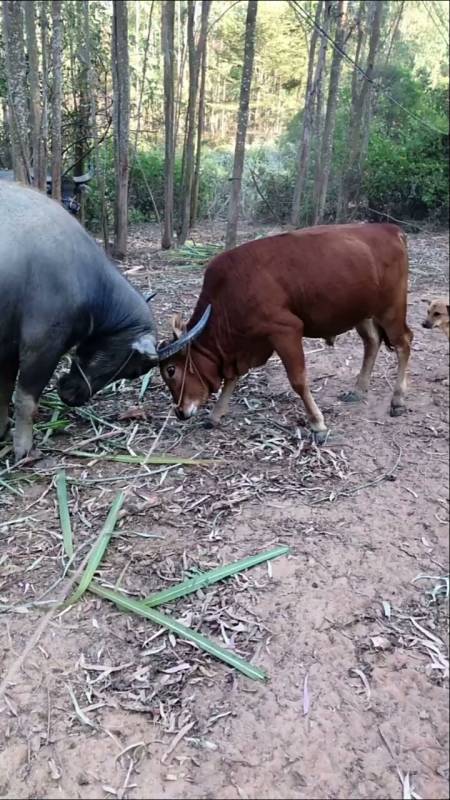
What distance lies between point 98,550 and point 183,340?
1.55 metres

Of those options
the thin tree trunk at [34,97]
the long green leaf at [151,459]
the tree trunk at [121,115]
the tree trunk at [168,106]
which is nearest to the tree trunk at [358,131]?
the tree trunk at [168,106]

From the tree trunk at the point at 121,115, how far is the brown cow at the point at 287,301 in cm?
419

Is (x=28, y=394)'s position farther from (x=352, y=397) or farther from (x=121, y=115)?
(x=121, y=115)

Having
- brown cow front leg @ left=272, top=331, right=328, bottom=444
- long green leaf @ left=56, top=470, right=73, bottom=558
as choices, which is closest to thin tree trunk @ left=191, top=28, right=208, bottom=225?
brown cow front leg @ left=272, top=331, right=328, bottom=444

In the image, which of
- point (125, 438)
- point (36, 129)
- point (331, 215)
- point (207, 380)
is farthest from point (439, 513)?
point (331, 215)

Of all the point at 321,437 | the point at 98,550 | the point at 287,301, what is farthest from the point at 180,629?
the point at 287,301

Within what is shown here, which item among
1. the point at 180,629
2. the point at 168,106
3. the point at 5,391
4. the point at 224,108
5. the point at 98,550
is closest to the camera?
the point at 180,629

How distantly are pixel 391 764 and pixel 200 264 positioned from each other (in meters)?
7.79

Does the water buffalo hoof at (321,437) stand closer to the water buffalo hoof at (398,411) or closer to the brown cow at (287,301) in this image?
the brown cow at (287,301)

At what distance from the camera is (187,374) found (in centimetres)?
456

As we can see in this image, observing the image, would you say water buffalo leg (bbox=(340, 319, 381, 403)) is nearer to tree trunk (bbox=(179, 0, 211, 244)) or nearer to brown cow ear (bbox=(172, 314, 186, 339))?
brown cow ear (bbox=(172, 314, 186, 339))

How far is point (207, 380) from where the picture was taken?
15.1 feet

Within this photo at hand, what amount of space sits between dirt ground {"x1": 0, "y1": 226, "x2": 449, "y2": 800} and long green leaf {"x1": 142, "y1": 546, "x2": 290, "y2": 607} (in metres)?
0.05

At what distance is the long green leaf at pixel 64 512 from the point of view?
3.54 m
